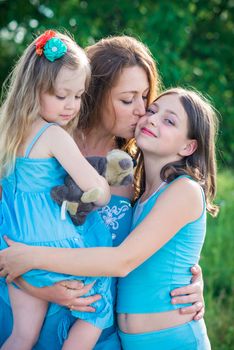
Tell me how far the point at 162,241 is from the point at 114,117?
745mm

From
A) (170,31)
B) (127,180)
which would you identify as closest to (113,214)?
(127,180)

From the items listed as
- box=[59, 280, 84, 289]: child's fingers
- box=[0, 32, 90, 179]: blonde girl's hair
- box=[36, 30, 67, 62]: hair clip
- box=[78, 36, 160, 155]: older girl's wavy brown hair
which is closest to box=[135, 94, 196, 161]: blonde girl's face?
box=[78, 36, 160, 155]: older girl's wavy brown hair

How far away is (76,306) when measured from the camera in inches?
107

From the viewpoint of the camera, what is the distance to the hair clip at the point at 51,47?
2.75 m

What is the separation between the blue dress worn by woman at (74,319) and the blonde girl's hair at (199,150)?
0.30 m

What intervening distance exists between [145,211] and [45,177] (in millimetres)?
483

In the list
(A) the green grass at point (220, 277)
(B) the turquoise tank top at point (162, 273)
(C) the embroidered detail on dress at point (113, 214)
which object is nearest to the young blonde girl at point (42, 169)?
(B) the turquoise tank top at point (162, 273)

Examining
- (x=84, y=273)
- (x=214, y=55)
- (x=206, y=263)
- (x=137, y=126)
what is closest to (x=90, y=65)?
(x=137, y=126)

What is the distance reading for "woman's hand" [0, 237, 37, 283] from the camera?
2.64 metres

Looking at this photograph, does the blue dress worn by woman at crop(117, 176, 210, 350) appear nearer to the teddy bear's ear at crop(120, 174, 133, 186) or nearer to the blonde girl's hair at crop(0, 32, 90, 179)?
the teddy bear's ear at crop(120, 174, 133, 186)

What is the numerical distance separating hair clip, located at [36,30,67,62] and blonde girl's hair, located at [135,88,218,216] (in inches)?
21.7

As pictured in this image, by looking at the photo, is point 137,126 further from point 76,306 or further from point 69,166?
point 76,306

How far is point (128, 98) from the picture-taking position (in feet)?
10.1

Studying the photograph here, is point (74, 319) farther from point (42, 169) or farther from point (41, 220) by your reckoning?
point (42, 169)
